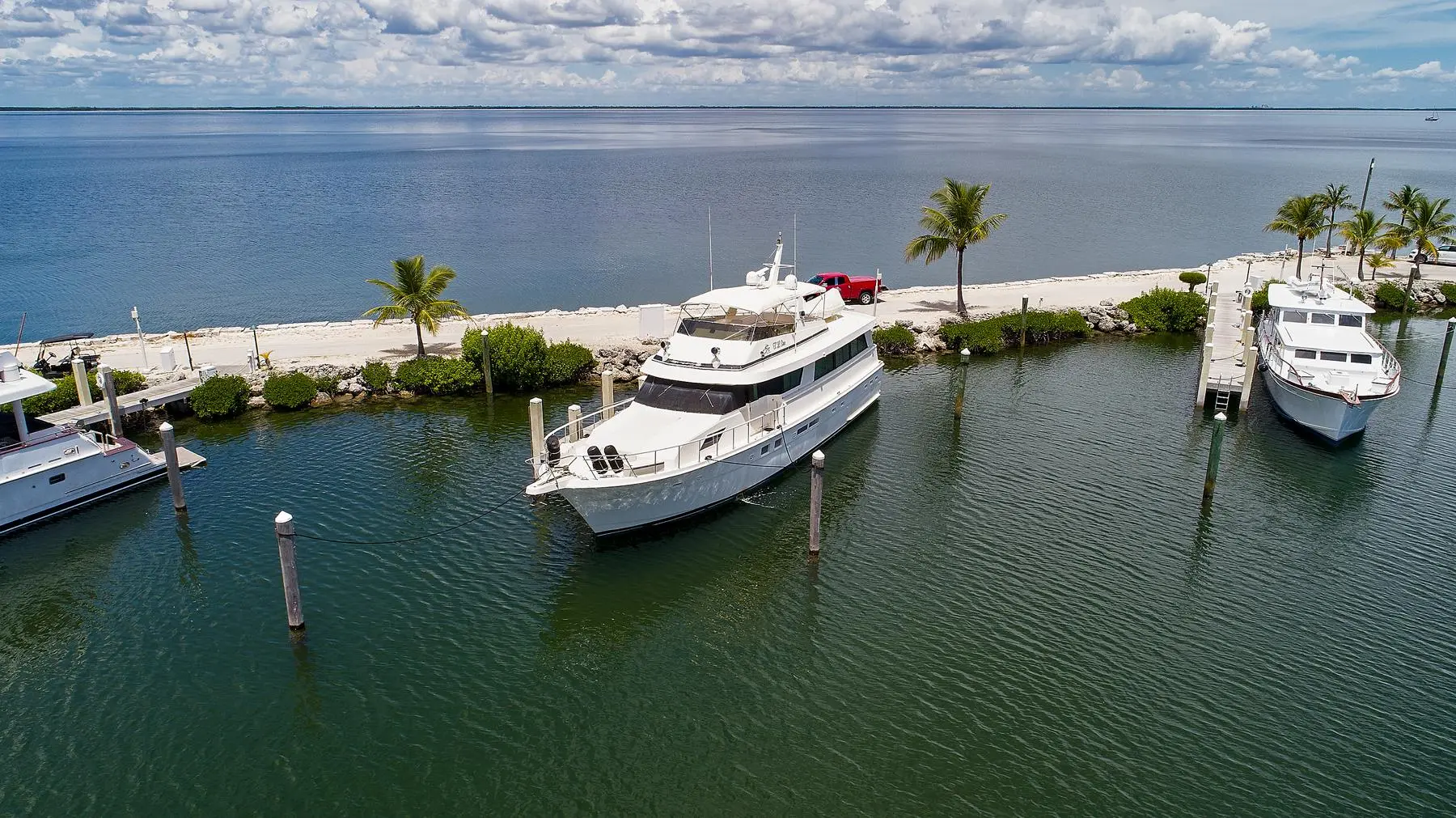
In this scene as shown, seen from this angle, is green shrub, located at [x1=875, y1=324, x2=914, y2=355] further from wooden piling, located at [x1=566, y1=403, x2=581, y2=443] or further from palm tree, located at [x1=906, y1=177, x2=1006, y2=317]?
wooden piling, located at [x1=566, y1=403, x2=581, y2=443]

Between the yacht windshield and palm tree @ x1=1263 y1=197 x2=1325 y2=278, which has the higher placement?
palm tree @ x1=1263 y1=197 x2=1325 y2=278

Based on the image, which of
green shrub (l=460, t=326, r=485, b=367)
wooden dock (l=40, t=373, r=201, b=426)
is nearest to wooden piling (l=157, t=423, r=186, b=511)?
wooden dock (l=40, t=373, r=201, b=426)

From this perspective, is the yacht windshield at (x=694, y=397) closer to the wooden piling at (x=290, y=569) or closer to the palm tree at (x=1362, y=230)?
the wooden piling at (x=290, y=569)

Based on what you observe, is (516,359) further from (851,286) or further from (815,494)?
(851,286)

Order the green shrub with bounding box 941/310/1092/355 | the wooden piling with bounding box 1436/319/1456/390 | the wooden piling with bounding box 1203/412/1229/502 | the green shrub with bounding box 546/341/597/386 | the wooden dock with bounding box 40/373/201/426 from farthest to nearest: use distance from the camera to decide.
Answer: the green shrub with bounding box 941/310/1092/355 → the green shrub with bounding box 546/341/597/386 → the wooden piling with bounding box 1436/319/1456/390 → the wooden dock with bounding box 40/373/201/426 → the wooden piling with bounding box 1203/412/1229/502

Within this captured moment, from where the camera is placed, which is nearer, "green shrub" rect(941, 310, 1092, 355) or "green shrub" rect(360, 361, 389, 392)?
"green shrub" rect(360, 361, 389, 392)

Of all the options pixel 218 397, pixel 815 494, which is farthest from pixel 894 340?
pixel 218 397
